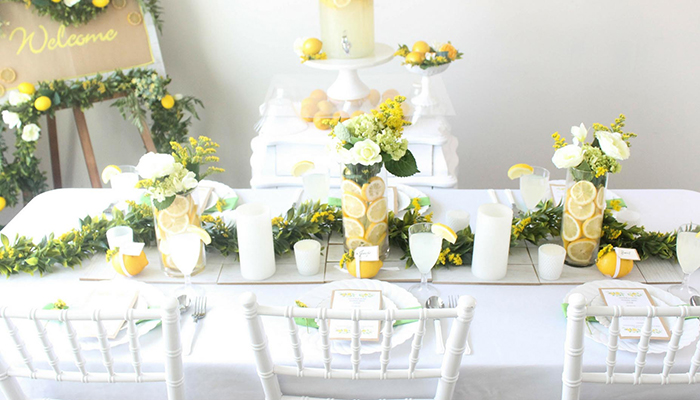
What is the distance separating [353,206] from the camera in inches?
58.1

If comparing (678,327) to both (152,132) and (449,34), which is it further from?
(152,132)

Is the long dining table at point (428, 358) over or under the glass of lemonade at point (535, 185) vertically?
under

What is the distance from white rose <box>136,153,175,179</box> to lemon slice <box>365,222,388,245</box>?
0.49 m

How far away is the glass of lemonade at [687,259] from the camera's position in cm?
133

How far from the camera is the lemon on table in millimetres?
1466

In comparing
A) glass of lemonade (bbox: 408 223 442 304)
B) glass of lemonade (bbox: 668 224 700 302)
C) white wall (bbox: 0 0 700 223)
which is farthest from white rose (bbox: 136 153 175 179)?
white wall (bbox: 0 0 700 223)

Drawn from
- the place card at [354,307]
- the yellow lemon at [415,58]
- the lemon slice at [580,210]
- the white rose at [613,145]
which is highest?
the yellow lemon at [415,58]

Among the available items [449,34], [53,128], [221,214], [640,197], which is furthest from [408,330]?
[53,128]

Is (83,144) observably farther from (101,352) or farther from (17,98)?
(101,352)

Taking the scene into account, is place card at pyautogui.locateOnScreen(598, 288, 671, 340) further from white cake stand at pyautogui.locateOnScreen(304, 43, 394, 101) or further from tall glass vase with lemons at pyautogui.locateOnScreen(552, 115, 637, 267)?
white cake stand at pyautogui.locateOnScreen(304, 43, 394, 101)

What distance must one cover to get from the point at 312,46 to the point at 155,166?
850 mm

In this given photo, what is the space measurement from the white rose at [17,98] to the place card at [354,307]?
1.71m

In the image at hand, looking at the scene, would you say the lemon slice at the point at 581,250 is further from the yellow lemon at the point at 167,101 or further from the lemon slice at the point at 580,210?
the yellow lemon at the point at 167,101

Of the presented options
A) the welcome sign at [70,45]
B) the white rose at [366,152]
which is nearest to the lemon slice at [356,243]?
the white rose at [366,152]
